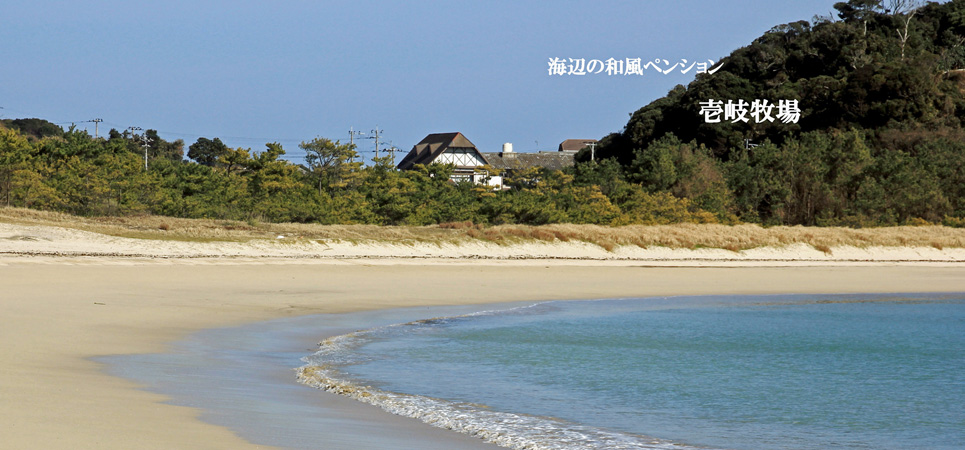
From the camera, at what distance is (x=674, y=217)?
3928cm

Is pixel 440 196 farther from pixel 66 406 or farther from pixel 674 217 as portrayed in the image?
pixel 66 406

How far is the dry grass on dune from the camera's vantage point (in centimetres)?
2634

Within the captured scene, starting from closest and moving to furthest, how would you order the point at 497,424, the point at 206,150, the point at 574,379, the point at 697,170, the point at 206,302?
the point at 497,424 < the point at 574,379 < the point at 206,302 < the point at 697,170 < the point at 206,150

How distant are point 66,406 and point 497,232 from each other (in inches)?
945

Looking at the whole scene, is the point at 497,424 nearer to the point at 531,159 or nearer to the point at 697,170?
the point at 697,170

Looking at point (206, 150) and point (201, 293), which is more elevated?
point (206, 150)

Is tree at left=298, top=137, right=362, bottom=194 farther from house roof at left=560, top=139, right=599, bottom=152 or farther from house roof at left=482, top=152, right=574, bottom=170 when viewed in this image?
house roof at left=560, top=139, right=599, bottom=152

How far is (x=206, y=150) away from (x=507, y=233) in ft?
166

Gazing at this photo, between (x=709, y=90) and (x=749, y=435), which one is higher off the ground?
(x=709, y=90)

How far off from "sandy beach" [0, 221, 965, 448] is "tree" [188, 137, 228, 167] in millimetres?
50396

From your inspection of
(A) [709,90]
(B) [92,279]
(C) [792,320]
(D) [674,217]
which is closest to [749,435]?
(C) [792,320]

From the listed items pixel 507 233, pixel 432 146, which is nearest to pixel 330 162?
pixel 507 233

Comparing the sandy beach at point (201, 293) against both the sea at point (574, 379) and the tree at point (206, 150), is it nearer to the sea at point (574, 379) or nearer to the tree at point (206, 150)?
the sea at point (574, 379)

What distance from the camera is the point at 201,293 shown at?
16.4 meters
